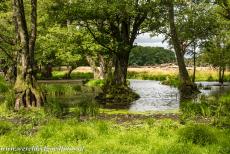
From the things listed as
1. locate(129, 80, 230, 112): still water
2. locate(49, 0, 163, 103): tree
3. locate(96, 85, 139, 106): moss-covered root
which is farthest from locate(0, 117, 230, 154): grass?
locate(96, 85, 139, 106): moss-covered root

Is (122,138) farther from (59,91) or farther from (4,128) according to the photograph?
(59,91)

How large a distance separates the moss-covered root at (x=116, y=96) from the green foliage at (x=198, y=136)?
66.3 feet

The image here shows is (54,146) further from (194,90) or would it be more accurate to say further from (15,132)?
(194,90)

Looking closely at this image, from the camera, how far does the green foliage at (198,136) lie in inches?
601

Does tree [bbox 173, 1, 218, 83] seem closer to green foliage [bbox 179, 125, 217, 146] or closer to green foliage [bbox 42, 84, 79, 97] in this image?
green foliage [bbox 42, 84, 79, 97]

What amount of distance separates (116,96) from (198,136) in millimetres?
21773

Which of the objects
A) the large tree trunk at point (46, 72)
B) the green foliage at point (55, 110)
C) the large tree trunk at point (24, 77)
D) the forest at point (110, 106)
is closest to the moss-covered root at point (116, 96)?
the forest at point (110, 106)

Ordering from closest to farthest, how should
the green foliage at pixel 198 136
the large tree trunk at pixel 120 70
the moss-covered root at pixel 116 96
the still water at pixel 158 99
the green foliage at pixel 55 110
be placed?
the green foliage at pixel 198 136, the green foliage at pixel 55 110, the still water at pixel 158 99, the moss-covered root at pixel 116 96, the large tree trunk at pixel 120 70

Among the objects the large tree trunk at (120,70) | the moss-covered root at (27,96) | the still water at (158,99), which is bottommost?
the still water at (158,99)

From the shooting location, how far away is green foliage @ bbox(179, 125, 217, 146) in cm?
1526

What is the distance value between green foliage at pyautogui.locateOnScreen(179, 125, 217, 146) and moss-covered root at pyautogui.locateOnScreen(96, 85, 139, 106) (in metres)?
20.2

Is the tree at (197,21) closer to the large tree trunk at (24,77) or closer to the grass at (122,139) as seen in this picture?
the large tree trunk at (24,77)

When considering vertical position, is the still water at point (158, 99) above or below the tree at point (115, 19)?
below

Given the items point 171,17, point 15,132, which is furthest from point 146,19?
point 15,132
